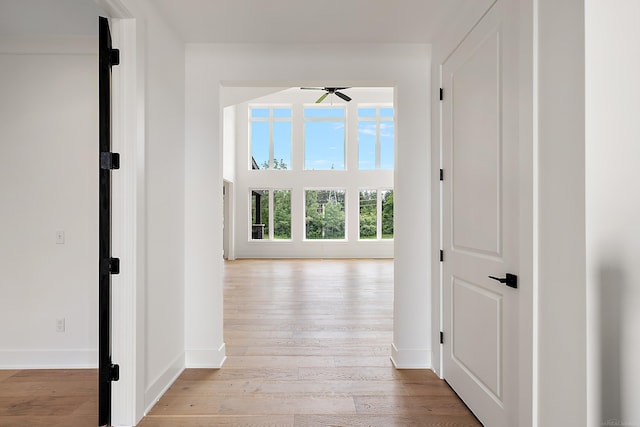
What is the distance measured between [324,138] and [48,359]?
9039 millimetres

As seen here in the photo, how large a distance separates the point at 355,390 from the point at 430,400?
51 cm

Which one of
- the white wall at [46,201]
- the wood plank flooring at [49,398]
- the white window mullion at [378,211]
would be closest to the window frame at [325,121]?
the white window mullion at [378,211]

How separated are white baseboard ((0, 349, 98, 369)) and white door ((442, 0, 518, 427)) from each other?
2.87m

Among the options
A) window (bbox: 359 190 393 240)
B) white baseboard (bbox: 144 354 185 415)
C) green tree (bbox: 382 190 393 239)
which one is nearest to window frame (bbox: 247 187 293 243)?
window (bbox: 359 190 393 240)

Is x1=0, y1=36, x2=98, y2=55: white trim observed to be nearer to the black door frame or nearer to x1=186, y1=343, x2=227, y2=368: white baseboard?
the black door frame

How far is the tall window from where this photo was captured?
10.9 meters

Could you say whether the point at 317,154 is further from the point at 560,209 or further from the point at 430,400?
the point at 560,209

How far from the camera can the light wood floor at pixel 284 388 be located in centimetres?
221

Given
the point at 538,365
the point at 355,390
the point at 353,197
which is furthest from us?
the point at 353,197

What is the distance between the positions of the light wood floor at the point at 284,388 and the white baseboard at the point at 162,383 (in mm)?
46

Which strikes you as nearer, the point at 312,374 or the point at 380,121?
the point at 312,374

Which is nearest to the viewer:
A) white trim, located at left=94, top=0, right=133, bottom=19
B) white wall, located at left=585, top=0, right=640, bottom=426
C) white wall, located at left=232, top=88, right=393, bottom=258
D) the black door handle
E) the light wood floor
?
white wall, located at left=585, top=0, right=640, bottom=426

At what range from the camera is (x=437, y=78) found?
2812mm

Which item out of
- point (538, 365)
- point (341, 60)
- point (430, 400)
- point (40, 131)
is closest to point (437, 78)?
point (341, 60)
